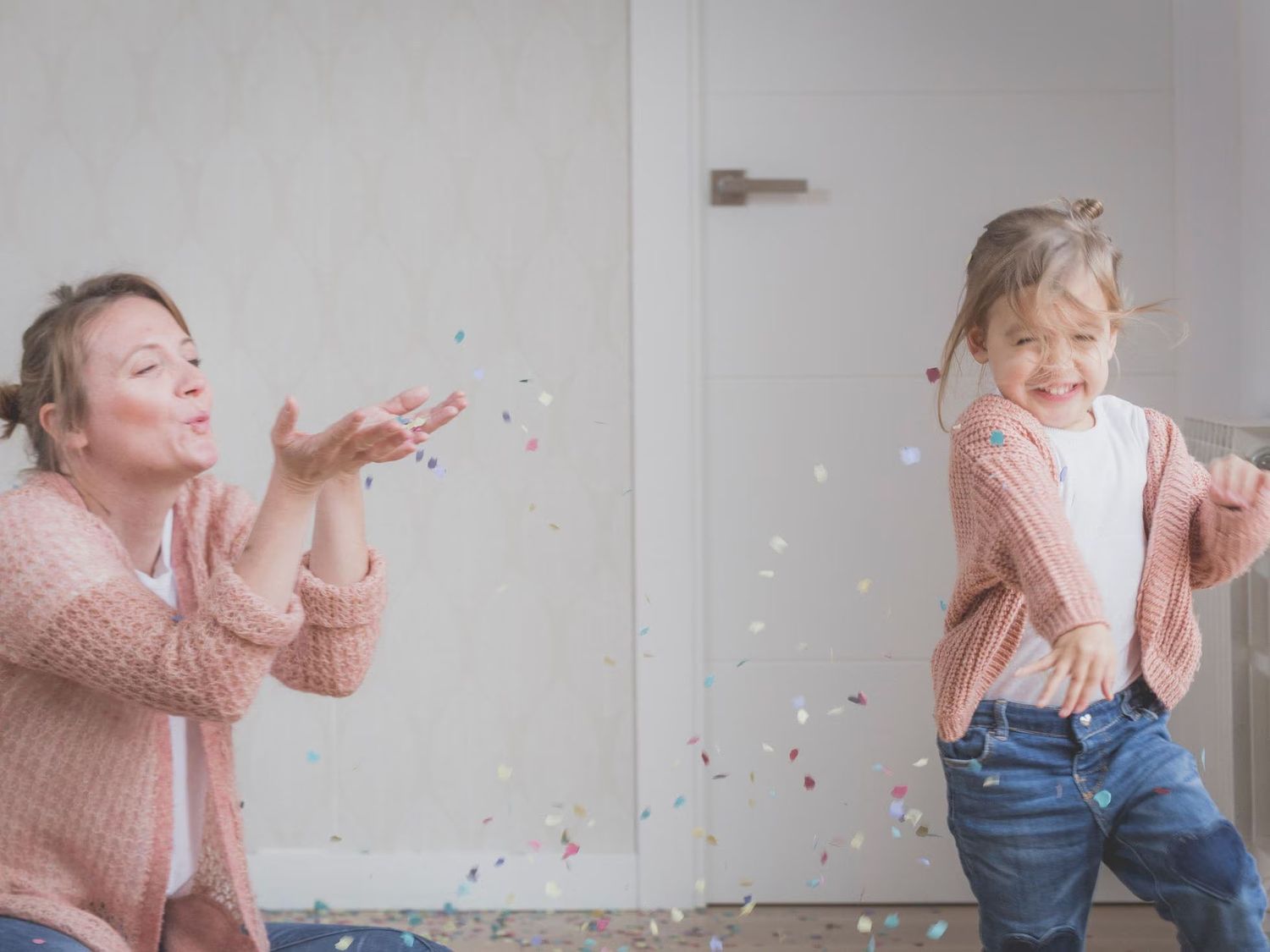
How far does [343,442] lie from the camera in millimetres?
1359

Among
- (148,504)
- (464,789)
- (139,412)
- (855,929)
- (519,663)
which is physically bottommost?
(855,929)

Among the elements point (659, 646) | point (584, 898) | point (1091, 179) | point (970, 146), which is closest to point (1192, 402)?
point (1091, 179)

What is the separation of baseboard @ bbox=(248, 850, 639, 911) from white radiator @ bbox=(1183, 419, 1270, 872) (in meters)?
1.12

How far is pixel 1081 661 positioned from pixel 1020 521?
7.3 inches

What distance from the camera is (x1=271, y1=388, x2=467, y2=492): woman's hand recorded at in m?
1.34

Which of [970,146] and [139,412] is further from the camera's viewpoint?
[970,146]

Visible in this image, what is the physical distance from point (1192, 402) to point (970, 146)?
0.64 metres

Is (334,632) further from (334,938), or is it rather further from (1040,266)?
(1040,266)

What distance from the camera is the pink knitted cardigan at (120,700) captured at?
138cm

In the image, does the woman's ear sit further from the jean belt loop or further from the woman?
the jean belt loop

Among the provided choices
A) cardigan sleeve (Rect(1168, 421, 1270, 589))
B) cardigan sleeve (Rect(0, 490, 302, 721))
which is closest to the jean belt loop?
cardigan sleeve (Rect(1168, 421, 1270, 589))

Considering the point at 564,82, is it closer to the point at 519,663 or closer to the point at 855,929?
the point at 519,663

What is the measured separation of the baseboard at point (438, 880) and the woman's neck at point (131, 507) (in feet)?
4.15

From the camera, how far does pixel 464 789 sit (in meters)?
2.68
